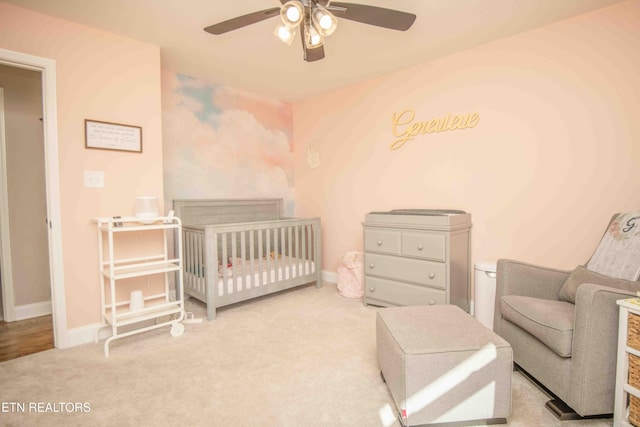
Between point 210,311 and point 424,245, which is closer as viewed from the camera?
point 424,245

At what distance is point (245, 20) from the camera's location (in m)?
1.67

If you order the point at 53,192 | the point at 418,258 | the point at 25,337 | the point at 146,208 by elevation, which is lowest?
the point at 25,337

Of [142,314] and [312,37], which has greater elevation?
[312,37]

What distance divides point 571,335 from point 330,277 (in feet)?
8.95

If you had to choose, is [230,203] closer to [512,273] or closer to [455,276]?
[455,276]

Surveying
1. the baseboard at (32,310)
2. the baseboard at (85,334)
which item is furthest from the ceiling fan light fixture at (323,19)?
the baseboard at (32,310)

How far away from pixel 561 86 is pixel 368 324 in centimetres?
240

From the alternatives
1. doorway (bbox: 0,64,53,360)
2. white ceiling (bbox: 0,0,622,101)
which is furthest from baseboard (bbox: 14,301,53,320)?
white ceiling (bbox: 0,0,622,101)

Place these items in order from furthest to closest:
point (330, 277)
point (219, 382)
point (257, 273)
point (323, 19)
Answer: point (330, 277)
point (257, 273)
point (219, 382)
point (323, 19)

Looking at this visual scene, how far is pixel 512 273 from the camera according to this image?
77.4 inches

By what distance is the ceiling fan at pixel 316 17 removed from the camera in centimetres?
149

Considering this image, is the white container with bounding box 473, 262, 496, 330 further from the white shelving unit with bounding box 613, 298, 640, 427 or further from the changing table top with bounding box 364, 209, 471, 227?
the white shelving unit with bounding box 613, 298, 640, 427

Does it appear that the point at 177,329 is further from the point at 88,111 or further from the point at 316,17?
the point at 316,17

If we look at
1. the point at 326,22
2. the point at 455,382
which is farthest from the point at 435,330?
the point at 326,22
